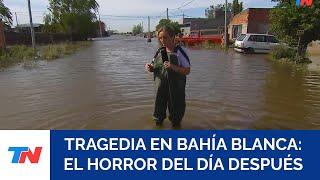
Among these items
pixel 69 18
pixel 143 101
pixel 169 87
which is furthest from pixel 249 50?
pixel 69 18

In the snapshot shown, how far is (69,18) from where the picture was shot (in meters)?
63.3

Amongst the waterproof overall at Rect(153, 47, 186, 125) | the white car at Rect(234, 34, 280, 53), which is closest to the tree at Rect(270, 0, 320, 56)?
the white car at Rect(234, 34, 280, 53)

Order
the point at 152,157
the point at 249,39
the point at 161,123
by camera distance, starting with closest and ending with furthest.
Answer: the point at 152,157 < the point at 161,123 < the point at 249,39

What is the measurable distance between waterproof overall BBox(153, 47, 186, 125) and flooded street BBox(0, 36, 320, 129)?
1.49 ft

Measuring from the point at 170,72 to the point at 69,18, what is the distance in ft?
199

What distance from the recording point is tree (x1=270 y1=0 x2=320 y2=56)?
1758 centimetres

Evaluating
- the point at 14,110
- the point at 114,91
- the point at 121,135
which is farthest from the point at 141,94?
the point at 121,135

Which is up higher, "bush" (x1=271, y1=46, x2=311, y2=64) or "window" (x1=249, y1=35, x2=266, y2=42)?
"window" (x1=249, y1=35, x2=266, y2=42)

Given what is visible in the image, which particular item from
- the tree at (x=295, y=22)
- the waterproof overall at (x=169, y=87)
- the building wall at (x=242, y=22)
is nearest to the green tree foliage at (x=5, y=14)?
the building wall at (x=242, y=22)

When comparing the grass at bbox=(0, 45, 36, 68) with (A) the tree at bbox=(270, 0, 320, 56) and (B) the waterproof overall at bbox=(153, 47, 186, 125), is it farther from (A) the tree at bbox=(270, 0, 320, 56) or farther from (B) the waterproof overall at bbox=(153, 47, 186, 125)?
(B) the waterproof overall at bbox=(153, 47, 186, 125)

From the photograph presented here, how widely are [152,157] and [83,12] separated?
2593 inches

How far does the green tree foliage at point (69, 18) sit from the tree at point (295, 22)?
47.9 m

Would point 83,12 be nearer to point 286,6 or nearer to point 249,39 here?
point 249,39

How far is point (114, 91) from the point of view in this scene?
34.4ft
